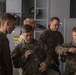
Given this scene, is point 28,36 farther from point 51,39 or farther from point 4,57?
point 51,39

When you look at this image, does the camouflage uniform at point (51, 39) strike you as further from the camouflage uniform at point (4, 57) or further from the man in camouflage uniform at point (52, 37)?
the camouflage uniform at point (4, 57)

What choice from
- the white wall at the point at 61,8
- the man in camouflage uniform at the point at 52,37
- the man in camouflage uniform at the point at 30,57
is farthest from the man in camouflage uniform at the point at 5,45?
the white wall at the point at 61,8

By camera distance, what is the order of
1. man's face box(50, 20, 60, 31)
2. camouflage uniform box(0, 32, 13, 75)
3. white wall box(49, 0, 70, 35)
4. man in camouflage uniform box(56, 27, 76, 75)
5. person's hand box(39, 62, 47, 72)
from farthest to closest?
1. white wall box(49, 0, 70, 35)
2. man's face box(50, 20, 60, 31)
3. man in camouflage uniform box(56, 27, 76, 75)
4. person's hand box(39, 62, 47, 72)
5. camouflage uniform box(0, 32, 13, 75)

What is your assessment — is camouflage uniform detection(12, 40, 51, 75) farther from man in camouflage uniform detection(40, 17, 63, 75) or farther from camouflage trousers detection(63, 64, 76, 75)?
man in camouflage uniform detection(40, 17, 63, 75)

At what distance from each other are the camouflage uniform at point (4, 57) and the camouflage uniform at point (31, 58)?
1.25ft

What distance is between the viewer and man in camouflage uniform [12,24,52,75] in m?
2.59

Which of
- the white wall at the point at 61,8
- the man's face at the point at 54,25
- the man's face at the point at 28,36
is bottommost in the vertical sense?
the man's face at the point at 28,36

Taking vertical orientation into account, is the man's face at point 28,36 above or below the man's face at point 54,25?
below

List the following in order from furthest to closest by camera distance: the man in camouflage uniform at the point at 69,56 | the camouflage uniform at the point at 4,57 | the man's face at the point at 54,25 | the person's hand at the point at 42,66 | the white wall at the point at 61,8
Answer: the white wall at the point at 61,8, the man's face at the point at 54,25, the man in camouflage uniform at the point at 69,56, the person's hand at the point at 42,66, the camouflage uniform at the point at 4,57

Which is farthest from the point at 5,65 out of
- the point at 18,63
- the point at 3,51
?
the point at 18,63

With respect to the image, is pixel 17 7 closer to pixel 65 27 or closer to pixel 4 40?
pixel 65 27

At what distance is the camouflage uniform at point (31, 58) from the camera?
8.52 ft

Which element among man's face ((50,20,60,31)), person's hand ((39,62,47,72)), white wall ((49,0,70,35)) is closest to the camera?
person's hand ((39,62,47,72))

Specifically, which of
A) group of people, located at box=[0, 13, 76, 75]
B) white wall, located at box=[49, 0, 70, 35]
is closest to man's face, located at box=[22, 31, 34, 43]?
group of people, located at box=[0, 13, 76, 75]
